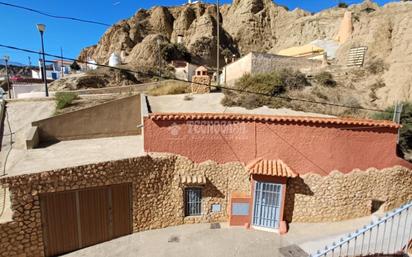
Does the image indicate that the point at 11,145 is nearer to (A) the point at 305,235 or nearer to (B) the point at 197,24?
(A) the point at 305,235

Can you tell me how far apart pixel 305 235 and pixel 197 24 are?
172 feet

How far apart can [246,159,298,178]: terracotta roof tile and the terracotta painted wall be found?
10.1 inches

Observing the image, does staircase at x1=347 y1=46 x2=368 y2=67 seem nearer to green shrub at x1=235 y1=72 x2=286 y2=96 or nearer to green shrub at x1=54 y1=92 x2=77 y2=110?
green shrub at x1=235 y1=72 x2=286 y2=96

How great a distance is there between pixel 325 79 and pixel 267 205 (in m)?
14.5

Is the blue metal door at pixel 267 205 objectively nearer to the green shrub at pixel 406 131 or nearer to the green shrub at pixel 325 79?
the green shrub at pixel 406 131

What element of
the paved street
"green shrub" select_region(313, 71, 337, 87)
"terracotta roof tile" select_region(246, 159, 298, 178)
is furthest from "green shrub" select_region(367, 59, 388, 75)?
"terracotta roof tile" select_region(246, 159, 298, 178)

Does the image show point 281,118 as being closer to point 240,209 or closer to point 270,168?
point 270,168

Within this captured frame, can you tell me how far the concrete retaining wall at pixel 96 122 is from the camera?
11.6 meters

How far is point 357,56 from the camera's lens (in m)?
22.5

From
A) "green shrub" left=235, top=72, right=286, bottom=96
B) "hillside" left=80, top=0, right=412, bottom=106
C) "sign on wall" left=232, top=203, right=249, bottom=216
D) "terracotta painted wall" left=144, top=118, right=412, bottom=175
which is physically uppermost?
"hillside" left=80, top=0, right=412, bottom=106

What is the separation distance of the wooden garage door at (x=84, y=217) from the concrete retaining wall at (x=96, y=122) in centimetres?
463

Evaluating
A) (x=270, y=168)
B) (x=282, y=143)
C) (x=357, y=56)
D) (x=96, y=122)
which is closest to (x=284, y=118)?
(x=282, y=143)

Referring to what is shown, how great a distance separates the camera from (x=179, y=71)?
35.0 m

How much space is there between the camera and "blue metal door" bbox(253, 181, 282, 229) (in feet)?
31.2
